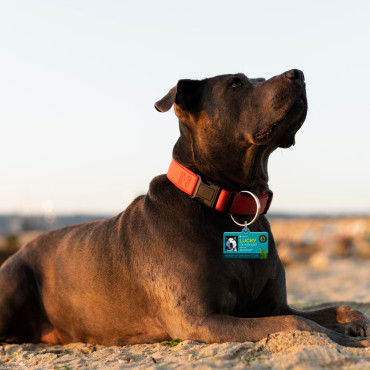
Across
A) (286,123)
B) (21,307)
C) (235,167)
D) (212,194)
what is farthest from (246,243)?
(21,307)

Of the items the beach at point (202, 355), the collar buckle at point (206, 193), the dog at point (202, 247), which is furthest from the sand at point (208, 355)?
the collar buckle at point (206, 193)

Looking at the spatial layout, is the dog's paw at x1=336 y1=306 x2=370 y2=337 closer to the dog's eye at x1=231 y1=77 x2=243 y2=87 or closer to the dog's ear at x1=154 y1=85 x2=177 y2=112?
the dog's eye at x1=231 y1=77 x2=243 y2=87

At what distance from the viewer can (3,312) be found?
5.42m

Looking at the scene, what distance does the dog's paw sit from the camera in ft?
13.7

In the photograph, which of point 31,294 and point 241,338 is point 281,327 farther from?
point 31,294

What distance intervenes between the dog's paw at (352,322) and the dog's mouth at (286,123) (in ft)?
5.10

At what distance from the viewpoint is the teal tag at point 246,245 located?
4180 mm

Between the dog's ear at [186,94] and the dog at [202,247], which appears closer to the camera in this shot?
the dog at [202,247]

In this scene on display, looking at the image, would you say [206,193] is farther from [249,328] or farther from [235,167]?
[249,328]

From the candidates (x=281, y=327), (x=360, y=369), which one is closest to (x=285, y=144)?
(x=281, y=327)

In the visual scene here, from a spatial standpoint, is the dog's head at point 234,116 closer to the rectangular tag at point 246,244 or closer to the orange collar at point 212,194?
the orange collar at point 212,194

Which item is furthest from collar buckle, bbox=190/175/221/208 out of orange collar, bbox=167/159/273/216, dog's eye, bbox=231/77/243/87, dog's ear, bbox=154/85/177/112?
dog's eye, bbox=231/77/243/87

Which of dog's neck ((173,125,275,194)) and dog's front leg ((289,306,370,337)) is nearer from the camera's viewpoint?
dog's front leg ((289,306,370,337))

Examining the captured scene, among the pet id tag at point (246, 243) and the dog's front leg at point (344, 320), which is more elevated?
the pet id tag at point (246, 243)
